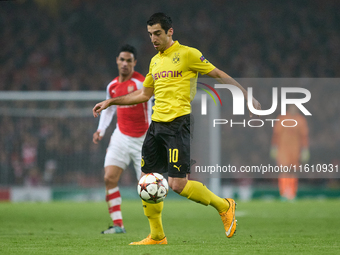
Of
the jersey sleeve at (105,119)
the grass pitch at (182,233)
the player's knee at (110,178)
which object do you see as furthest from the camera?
the jersey sleeve at (105,119)

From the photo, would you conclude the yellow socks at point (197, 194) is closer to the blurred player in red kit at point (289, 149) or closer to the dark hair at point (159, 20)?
the dark hair at point (159, 20)

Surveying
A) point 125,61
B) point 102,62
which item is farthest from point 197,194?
point 102,62

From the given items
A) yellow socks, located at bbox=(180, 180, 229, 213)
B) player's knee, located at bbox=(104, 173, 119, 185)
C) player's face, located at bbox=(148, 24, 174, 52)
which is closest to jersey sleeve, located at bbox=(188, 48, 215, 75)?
player's face, located at bbox=(148, 24, 174, 52)

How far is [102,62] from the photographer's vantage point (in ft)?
64.4

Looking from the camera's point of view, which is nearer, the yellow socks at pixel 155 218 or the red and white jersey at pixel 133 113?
the yellow socks at pixel 155 218

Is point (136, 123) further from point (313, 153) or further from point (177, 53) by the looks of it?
point (313, 153)

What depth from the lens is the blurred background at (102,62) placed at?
14.1 meters

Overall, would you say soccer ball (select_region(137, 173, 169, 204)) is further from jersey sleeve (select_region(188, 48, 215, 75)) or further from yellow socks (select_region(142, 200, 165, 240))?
jersey sleeve (select_region(188, 48, 215, 75))

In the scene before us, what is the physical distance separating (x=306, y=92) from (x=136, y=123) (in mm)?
11916

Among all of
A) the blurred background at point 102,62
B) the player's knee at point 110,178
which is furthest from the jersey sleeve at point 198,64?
the blurred background at point 102,62

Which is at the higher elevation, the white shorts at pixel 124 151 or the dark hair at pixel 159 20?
the dark hair at pixel 159 20

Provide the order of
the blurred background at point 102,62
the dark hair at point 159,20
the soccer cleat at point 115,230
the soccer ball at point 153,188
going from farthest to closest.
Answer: the blurred background at point 102,62, the soccer cleat at point 115,230, the dark hair at point 159,20, the soccer ball at point 153,188

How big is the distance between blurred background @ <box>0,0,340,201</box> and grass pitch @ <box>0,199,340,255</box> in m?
4.54

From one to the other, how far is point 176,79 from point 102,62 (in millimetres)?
15138
